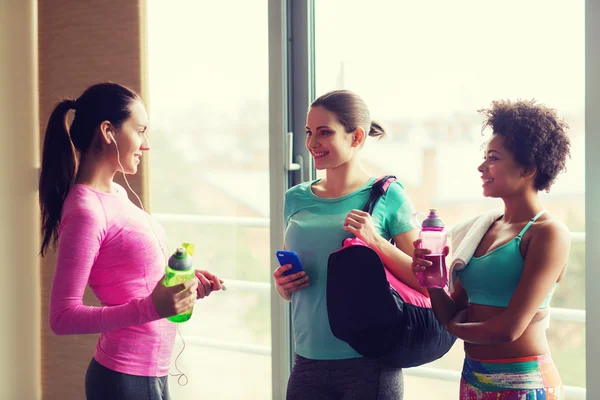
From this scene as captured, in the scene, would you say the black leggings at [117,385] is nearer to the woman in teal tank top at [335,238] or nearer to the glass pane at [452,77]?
the woman in teal tank top at [335,238]

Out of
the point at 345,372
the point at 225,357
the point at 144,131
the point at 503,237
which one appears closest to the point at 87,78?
the point at 144,131

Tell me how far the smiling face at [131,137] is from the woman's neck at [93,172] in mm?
47

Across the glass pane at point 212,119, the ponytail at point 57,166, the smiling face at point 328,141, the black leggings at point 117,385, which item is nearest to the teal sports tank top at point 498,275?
the smiling face at point 328,141

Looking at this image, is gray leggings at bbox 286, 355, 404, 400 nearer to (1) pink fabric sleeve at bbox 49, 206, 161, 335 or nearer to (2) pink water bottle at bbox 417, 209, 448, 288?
(2) pink water bottle at bbox 417, 209, 448, 288

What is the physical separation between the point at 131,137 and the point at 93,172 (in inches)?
5.6

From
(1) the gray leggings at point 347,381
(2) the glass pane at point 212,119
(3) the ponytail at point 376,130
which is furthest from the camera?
(2) the glass pane at point 212,119

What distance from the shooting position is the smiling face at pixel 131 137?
68.6 inches

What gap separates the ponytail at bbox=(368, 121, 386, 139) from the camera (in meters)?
1.94

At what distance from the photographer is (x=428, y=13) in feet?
8.04

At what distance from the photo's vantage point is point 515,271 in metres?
1.48

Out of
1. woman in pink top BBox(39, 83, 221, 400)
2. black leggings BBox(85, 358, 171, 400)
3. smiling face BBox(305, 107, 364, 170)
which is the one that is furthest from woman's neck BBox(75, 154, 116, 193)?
smiling face BBox(305, 107, 364, 170)

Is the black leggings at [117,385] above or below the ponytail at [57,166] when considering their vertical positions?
below

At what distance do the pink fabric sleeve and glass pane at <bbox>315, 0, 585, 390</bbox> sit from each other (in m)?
1.00

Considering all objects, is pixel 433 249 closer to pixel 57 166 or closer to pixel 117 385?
pixel 117 385
